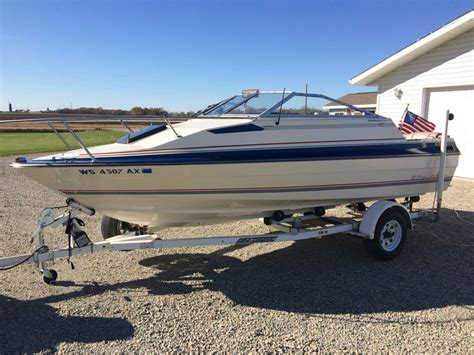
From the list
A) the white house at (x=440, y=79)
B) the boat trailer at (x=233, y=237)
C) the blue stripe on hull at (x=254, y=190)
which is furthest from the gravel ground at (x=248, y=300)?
the white house at (x=440, y=79)

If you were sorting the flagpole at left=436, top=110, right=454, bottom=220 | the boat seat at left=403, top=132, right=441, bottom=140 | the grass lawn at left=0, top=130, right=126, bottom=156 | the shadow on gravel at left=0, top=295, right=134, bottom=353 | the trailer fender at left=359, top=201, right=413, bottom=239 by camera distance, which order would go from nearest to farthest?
1. the shadow on gravel at left=0, top=295, right=134, bottom=353
2. the trailer fender at left=359, top=201, right=413, bottom=239
3. the flagpole at left=436, top=110, right=454, bottom=220
4. the boat seat at left=403, top=132, right=441, bottom=140
5. the grass lawn at left=0, top=130, right=126, bottom=156

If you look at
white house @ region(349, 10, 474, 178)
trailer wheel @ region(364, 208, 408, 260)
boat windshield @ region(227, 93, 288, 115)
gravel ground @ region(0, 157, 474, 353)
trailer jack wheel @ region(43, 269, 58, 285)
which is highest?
white house @ region(349, 10, 474, 178)

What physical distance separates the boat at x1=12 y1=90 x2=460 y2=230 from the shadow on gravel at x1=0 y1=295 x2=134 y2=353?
1169 mm

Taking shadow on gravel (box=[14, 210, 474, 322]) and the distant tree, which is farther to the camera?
the distant tree

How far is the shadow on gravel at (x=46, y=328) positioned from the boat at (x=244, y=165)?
1169mm

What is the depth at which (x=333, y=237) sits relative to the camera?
20.6 ft

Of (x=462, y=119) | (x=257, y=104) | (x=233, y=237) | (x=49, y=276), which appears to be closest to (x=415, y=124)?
(x=257, y=104)

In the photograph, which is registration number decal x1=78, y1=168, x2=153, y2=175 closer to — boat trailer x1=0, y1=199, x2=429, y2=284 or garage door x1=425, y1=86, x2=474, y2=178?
boat trailer x1=0, y1=199, x2=429, y2=284

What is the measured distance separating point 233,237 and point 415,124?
3619 mm

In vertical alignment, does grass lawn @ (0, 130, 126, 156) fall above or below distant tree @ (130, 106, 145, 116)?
below

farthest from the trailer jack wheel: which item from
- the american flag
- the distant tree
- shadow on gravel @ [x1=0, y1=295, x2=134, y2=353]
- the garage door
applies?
the garage door

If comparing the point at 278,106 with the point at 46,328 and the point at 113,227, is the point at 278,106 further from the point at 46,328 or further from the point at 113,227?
the point at 46,328

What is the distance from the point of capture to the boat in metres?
4.11

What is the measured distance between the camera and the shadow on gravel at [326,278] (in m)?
4.02
